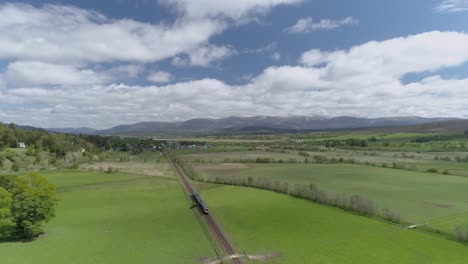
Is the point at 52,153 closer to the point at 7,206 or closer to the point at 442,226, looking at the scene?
the point at 7,206

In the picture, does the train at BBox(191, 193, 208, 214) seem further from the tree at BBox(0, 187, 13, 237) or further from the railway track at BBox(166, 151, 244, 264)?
the tree at BBox(0, 187, 13, 237)

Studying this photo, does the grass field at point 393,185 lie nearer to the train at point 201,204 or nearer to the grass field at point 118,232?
the train at point 201,204

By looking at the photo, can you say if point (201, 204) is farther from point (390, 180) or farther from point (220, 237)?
point (390, 180)

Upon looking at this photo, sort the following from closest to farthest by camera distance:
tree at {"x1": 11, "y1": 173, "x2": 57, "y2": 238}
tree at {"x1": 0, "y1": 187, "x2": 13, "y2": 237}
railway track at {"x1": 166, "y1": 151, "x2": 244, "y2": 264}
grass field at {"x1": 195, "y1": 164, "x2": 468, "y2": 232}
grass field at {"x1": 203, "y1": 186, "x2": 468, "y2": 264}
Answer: grass field at {"x1": 203, "y1": 186, "x2": 468, "y2": 264}
railway track at {"x1": 166, "y1": 151, "x2": 244, "y2": 264}
tree at {"x1": 0, "y1": 187, "x2": 13, "y2": 237}
tree at {"x1": 11, "y1": 173, "x2": 57, "y2": 238}
grass field at {"x1": 195, "y1": 164, "x2": 468, "y2": 232}

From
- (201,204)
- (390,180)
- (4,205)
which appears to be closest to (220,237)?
(201,204)

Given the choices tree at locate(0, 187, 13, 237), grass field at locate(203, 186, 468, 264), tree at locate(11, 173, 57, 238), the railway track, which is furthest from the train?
tree at locate(0, 187, 13, 237)
